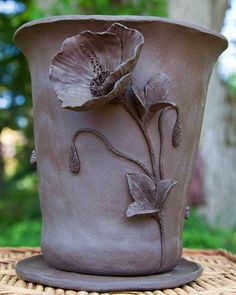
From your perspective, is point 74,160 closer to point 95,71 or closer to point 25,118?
point 95,71

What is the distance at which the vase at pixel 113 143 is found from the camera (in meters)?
0.90

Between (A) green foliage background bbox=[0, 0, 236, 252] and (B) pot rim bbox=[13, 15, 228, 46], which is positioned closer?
(B) pot rim bbox=[13, 15, 228, 46]

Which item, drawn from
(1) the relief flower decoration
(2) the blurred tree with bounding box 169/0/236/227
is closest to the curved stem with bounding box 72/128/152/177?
(1) the relief flower decoration

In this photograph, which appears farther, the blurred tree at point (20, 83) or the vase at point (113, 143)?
the blurred tree at point (20, 83)

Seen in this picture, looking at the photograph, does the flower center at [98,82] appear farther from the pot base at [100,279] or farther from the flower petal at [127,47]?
the pot base at [100,279]

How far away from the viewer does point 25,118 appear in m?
4.24

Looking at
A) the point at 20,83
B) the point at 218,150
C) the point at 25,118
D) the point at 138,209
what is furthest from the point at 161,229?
the point at 25,118

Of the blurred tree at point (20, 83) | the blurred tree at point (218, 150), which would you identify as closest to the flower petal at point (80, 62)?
the blurred tree at point (20, 83)

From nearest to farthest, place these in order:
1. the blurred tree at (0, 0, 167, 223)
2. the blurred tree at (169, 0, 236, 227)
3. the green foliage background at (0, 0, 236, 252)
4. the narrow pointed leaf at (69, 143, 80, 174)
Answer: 1. the narrow pointed leaf at (69, 143, 80, 174)
2. the green foliage background at (0, 0, 236, 252)
3. the blurred tree at (0, 0, 167, 223)
4. the blurred tree at (169, 0, 236, 227)

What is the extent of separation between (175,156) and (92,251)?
225 millimetres

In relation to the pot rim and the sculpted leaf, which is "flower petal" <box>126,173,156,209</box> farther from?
the pot rim

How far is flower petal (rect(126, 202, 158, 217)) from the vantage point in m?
0.92

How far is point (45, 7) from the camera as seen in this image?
101 inches

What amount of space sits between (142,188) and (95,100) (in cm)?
17
